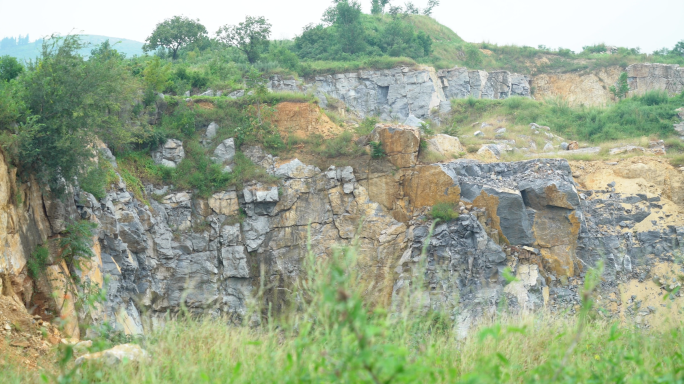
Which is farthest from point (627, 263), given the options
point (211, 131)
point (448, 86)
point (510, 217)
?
point (448, 86)

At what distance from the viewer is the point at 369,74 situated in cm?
2609

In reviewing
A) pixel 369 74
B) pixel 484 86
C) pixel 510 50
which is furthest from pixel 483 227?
pixel 510 50

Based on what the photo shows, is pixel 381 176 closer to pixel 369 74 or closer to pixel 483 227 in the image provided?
pixel 483 227

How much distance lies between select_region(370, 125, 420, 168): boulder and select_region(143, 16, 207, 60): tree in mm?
15878

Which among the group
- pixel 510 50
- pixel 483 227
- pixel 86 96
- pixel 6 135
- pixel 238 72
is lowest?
pixel 483 227

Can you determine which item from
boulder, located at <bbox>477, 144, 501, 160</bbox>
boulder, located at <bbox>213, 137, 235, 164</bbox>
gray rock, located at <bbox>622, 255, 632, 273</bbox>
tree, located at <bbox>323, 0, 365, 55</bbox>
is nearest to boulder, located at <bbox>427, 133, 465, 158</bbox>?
boulder, located at <bbox>477, 144, 501, 160</bbox>

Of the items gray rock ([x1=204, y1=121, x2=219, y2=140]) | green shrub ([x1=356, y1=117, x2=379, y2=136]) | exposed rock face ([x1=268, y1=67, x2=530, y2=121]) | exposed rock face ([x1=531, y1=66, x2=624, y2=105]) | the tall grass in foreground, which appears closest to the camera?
the tall grass in foreground

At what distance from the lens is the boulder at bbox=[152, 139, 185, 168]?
14430 mm

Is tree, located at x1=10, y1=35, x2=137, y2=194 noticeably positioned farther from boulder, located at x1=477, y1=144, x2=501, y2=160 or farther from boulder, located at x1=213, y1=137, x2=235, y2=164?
boulder, located at x1=477, y1=144, x2=501, y2=160

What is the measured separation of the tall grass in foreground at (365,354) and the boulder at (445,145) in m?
10.8

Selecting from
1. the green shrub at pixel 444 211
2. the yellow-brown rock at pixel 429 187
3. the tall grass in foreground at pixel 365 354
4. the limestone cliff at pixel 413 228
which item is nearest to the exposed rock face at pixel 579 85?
the limestone cliff at pixel 413 228

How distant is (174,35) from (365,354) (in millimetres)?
27894

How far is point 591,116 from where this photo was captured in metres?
21.0

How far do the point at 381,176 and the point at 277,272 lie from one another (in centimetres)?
406
